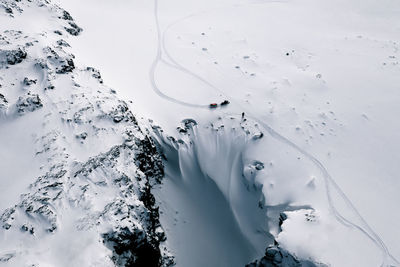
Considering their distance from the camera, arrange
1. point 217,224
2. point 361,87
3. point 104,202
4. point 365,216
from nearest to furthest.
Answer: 1. point 104,202
2. point 365,216
3. point 217,224
4. point 361,87

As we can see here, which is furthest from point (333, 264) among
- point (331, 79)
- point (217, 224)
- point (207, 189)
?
point (331, 79)

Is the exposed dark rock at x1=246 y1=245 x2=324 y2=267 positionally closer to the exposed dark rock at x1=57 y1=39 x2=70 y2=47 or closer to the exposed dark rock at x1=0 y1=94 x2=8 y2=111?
the exposed dark rock at x1=0 y1=94 x2=8 y2=111

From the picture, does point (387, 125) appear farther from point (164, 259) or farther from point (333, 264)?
point (164, 259)

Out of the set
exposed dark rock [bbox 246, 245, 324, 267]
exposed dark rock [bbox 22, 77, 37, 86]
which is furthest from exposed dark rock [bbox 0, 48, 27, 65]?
exposed dark rock [bbox 246, 245, 324, 267]

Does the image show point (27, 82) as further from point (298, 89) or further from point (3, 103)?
point (298, 89)

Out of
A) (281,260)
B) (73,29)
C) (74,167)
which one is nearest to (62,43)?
(73,29)

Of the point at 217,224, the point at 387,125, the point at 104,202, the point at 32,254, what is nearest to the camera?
the point at 32,254

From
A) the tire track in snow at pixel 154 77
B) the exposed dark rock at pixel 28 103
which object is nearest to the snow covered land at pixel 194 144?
the exposed dark rock at pixel 28 103
